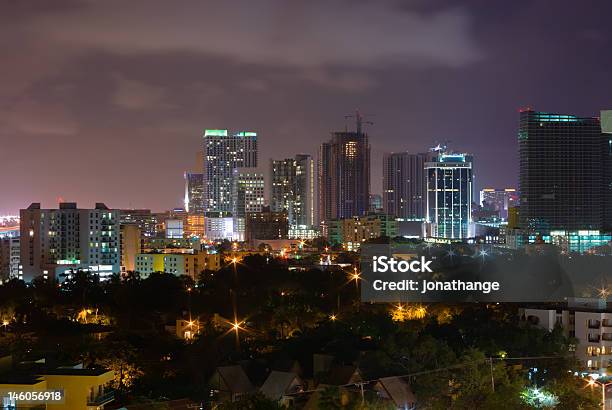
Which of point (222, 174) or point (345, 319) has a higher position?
point (222, 174)

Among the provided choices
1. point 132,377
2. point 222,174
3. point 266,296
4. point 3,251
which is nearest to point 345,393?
point 132,377

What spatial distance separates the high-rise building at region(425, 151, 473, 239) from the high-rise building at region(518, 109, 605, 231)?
8095 millimetres

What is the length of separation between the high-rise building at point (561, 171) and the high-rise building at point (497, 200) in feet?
71.1

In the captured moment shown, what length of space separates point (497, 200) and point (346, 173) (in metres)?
15.5

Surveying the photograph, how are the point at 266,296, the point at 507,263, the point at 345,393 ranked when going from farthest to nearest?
1. the point at 266,296
2. the point at 507,263
3. the point at 345,393

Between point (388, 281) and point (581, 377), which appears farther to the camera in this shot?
point (581, 377)

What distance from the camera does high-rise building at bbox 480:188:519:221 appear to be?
6141cm

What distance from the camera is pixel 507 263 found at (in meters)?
10.4

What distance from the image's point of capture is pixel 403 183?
57781 mm

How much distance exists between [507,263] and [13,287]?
405 inches

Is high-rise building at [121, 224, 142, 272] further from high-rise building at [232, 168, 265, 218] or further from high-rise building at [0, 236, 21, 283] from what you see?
high-rise building at [232, 168, 265, 218]

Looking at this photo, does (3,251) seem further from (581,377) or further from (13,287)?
(581,377)

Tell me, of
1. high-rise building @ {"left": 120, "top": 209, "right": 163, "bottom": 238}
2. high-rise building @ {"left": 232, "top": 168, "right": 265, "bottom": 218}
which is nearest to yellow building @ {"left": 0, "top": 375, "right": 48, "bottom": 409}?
high-rise building @ {"left": 120, "top": 209, "right": 163, "bottom": 238}

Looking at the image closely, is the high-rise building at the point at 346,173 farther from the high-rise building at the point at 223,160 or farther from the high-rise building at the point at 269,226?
the high-rise building at the point at 269,226
